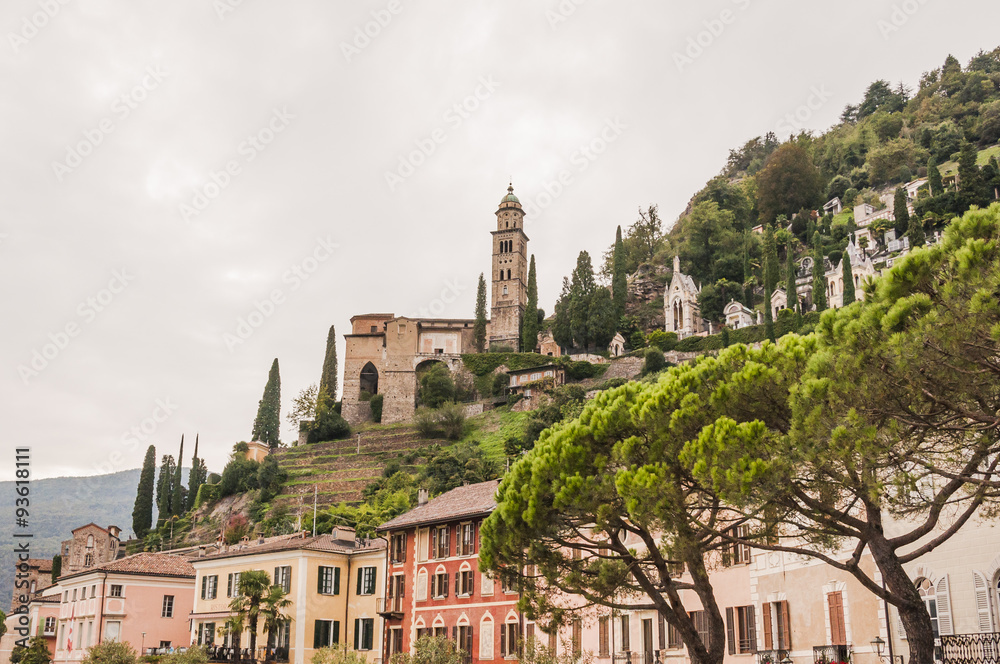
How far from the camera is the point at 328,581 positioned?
4284 cm

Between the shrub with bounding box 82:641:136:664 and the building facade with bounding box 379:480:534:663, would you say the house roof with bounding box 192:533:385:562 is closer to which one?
the building facade with bounding box 379:480:534:663

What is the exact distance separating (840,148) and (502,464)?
90.9 metres

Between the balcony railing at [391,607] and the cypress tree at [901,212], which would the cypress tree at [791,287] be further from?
the balcony railing at [391,607]

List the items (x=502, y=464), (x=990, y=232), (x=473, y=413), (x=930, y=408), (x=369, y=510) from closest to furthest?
(x=990, y=232), (x=930, y=408), (x=369, y=510), (x=502, y=464), (x=473, y=413)

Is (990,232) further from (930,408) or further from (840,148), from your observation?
(840,148)

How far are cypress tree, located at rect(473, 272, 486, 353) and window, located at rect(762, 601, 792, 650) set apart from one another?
87.0 metres

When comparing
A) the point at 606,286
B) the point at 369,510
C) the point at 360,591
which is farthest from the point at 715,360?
the point at 606,286

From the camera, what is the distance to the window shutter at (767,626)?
25516 millimetres

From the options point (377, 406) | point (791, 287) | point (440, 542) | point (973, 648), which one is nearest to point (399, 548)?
point (440, 542)

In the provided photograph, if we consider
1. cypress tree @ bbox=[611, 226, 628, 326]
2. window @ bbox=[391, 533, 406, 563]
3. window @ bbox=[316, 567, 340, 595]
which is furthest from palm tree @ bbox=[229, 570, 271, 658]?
cypress tree @ bbox=[611, 226, 628, 326]

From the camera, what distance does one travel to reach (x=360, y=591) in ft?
141

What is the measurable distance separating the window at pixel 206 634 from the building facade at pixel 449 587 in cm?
1132

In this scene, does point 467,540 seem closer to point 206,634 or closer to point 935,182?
point 206,634

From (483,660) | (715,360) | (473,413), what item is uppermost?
(473,413)
